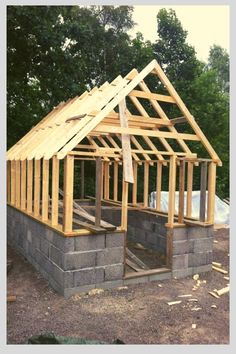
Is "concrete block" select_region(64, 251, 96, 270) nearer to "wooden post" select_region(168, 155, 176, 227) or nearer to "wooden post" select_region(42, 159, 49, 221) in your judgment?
"wooden post" select_region(42, 159, 49, 221)

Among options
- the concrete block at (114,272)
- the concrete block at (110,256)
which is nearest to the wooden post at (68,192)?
the concrete block at (110,256)

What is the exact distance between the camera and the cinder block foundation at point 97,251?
270 inches

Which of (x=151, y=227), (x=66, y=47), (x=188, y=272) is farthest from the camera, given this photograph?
(x=66, y=47)

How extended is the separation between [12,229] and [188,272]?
572 centimetres

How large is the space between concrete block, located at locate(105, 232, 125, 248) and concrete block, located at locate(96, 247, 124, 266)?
9 cm

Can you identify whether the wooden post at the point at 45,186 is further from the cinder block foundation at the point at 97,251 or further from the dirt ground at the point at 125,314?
the dirt ground at the point at 125,314

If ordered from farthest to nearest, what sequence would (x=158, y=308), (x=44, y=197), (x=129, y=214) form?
(x=129, y=214), (x=44, y=197), (x=158, y=308)

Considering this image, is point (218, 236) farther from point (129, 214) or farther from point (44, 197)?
point (44, 197)

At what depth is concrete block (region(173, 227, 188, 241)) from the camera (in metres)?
8.17

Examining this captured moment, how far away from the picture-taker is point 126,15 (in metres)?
20.5

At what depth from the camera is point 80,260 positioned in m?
6.86

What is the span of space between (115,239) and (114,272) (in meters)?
0.73

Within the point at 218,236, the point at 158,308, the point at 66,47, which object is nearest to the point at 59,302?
the point at 158,308

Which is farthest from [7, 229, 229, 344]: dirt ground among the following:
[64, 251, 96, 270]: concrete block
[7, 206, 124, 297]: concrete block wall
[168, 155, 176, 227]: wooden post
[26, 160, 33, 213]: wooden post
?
[26, 160, 33, 213]: wooden post
